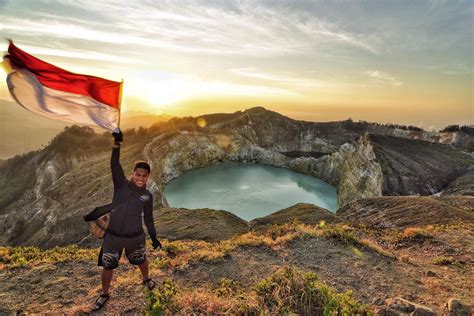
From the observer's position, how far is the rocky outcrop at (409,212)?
24922 mm

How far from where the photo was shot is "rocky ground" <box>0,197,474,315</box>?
851 cm

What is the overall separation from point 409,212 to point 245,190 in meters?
43.3

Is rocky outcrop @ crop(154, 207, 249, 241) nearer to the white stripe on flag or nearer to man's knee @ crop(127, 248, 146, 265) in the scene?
man's knee @ crop(127, 248, 146, 265)

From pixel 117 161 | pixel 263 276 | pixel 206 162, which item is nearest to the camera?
pixel 117 161

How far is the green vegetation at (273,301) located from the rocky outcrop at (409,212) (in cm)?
2147

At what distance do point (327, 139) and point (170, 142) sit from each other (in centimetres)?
6795

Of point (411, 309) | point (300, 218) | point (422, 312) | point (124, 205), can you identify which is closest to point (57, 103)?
point (124, 205)

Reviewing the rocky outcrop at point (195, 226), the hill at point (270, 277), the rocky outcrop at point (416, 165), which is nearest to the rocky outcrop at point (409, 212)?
the hill at point (270, 277)

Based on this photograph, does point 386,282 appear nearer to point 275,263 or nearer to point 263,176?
point 275,263

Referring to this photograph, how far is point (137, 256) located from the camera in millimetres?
7539

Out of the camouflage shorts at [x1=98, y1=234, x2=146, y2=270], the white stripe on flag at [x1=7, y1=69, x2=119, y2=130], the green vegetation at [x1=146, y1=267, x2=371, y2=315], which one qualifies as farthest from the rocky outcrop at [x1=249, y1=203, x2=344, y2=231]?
the white stripe on flag at [x1=7, y1=69, x2=119, y2=130]

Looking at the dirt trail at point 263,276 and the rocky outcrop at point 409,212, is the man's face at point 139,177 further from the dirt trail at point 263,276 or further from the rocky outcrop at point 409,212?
the rocky outcrop at point 409,212

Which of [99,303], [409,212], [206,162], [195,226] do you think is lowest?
[206,162]

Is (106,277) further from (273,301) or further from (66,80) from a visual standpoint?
(66,80)
